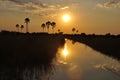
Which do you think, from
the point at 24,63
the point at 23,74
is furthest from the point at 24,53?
the point at 23,74

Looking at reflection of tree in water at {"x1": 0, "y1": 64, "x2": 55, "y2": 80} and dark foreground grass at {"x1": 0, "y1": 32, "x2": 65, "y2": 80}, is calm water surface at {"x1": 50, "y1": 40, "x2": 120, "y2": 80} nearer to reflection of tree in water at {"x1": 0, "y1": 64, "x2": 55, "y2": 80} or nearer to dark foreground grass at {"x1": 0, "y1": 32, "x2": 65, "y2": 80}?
reflection of tree in water at {"x1": 0, "y1": 64, "x2": 55, "y2": 80}

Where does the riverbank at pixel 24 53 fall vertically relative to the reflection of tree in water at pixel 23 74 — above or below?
below

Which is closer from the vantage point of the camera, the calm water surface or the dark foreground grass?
the dark foreground grass

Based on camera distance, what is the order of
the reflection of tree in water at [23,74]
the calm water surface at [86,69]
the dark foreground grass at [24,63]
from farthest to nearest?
the calm water surface at [86,69]
the dark foreground grass at [24,63]
the reflection of tree in water at [23,74]

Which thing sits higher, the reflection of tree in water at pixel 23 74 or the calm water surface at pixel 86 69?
the reflection of tree in water at pixel 23 74

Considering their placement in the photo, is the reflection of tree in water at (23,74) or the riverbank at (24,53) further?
the riverbank at (24,53)

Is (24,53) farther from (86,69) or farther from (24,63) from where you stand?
(86,69)

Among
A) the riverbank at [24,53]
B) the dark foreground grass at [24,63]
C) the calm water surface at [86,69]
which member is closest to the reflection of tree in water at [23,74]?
the dark foreground grass at [24,63]

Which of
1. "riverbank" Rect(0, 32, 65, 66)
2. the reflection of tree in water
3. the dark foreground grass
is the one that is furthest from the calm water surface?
"riverbank" Rect(0, 32, 65, 66)

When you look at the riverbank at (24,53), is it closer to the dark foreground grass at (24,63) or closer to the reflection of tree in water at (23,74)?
the dark foreground grass at (24,63)

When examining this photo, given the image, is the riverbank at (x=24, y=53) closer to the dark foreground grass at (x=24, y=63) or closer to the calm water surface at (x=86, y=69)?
the dark foreground grass at (x=24, y=63)

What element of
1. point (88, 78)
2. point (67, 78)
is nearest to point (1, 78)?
point (67, 78)

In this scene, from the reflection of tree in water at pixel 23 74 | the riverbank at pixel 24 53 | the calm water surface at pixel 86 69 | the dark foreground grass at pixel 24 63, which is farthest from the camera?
the riverbank at pixel 24 53

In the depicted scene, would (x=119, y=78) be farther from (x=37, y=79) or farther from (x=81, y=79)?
(x=37, y=79)
